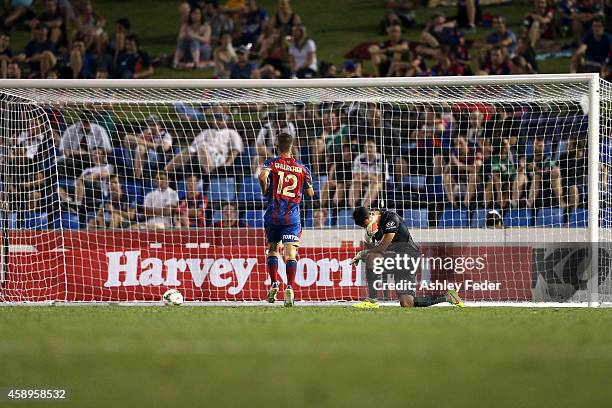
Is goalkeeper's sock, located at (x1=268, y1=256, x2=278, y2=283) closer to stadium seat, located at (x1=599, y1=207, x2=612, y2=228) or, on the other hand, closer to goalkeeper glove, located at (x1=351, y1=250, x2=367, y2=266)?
goalkeeper glove, located at (x1=351, y1=250, x2=367, y2=266)

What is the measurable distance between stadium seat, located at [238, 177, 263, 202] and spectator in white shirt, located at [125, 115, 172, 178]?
122 centimetres

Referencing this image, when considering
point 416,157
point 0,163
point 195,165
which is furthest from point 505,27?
point 0,163

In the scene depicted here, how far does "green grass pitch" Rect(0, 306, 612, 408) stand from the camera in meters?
4.86

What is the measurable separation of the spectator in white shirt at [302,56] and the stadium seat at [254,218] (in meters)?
6.00

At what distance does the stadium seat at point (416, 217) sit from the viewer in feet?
49.5

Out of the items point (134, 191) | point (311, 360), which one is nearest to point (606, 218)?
point (134, 191)

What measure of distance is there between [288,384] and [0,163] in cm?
1033

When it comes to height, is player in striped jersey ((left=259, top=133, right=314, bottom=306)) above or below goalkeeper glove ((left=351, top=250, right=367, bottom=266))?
above

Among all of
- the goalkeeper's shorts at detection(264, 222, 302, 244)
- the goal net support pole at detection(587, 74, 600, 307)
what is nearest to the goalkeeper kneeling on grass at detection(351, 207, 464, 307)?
the goalkeeper's shorts at detection(264, 222, 302, 244)

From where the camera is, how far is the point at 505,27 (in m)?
21.9

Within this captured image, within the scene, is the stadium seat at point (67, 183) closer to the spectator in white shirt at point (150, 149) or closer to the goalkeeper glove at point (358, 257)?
the spectator in white shirt at point (150, 149)

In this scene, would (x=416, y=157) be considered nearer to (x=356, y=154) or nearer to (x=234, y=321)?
(x=356, y=154)

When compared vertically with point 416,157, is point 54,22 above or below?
above

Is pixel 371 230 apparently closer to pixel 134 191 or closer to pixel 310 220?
pixel 310 220
